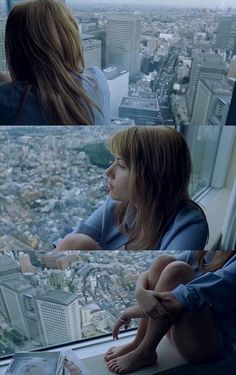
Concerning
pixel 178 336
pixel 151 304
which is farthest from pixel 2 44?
pixel 178 336

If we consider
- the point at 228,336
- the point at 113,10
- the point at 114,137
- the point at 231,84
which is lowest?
the point at 228,336

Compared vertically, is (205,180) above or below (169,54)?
below

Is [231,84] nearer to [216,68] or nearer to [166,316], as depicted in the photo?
[216,68]

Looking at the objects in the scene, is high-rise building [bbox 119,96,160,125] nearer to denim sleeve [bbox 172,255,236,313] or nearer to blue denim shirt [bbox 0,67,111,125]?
blue denim shirt [bbox 0,67,111,125]

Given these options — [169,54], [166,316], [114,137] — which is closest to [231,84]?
[169,54]

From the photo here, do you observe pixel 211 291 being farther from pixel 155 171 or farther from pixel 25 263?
pixel 25 263

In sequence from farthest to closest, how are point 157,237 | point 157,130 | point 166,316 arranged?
point 166,316, point 157,237, point 157,130

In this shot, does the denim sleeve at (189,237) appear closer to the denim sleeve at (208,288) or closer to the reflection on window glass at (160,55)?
the denim sleeve at (208,288)
